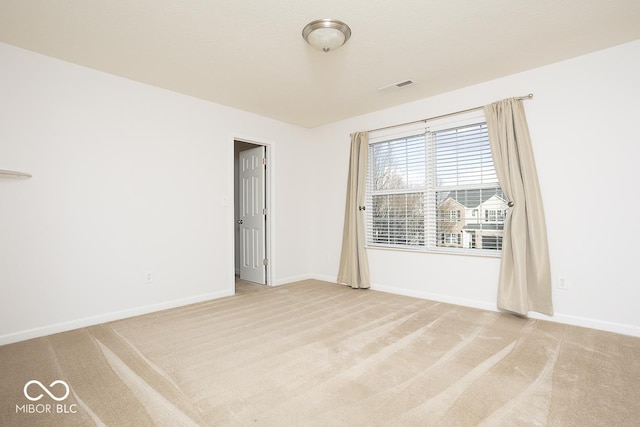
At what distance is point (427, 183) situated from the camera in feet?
12.7

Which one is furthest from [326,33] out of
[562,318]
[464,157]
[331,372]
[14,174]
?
[562,318]

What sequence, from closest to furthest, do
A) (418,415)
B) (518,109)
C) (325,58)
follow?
(418,415) → (325,58) → (518,109)

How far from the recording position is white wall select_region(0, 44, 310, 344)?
262cm

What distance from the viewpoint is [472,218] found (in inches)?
139

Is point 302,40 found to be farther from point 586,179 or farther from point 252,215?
point 252,215

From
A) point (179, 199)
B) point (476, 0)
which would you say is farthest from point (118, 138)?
point (476, 0)

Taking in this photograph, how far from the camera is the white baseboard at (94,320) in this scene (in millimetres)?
2582

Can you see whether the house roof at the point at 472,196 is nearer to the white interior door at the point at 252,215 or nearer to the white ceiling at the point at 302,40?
the white ceiling at the point at 302,40

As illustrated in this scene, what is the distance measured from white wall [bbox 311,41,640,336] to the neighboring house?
0.73 feet

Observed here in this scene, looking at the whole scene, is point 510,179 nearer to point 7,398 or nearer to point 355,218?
point 355,218

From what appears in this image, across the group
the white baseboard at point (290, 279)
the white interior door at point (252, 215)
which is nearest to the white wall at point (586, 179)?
the white baseboard at point (290, 279)

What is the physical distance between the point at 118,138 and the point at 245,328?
2385 millimetres

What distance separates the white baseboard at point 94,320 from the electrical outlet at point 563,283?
3874 millimetres

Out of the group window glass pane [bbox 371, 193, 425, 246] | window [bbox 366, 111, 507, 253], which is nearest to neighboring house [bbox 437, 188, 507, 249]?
window [bbox 366, 111, 507, 253]
